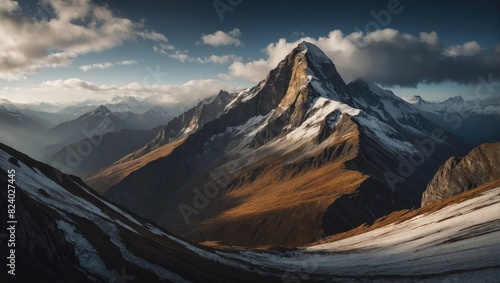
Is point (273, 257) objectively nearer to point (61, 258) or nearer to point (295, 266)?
point (295, 266)

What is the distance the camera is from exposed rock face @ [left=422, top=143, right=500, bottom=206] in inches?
4572

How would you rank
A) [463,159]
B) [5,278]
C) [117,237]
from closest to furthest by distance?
[5,278] < [117,237] < [463,159]

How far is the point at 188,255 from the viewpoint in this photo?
6531 centimetres

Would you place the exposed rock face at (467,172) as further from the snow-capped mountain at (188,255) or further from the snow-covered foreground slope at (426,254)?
the snow-covered foreground slope at (426,254)

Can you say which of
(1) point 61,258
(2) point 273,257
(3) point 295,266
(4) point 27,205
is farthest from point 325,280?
(4) point 27,205

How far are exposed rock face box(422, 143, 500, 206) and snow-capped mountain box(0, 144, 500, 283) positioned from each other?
129 ft

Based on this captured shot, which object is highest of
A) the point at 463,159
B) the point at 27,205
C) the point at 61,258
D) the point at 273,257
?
the point at 27,205

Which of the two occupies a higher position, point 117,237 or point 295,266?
point 117,237

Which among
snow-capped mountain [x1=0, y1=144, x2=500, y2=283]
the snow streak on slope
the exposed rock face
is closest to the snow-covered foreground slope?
snow-capped mountain [x1=0, y1=144, x2=500, y2=283]

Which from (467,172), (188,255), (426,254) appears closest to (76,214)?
(188,255)

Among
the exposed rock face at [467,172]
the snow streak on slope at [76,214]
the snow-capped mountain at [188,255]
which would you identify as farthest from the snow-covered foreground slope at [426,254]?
the exposed rock face at [467,172]

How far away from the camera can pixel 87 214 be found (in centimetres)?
6147

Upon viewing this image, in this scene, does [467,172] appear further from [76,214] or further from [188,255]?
[76,214]

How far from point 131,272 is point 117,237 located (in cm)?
1402
